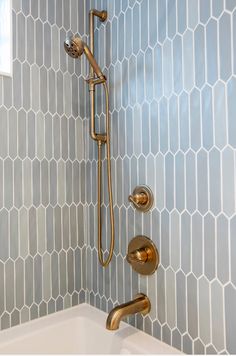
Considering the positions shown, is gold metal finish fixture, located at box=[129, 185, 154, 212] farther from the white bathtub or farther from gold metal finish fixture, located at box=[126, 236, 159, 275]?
the white bathtub

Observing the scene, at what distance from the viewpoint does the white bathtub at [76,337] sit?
1.16 m

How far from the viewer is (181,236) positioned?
108 cm

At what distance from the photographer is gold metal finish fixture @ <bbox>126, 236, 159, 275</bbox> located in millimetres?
1165

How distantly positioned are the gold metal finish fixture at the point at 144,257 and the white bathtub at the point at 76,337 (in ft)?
0.82

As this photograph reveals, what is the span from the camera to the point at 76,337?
1.35m

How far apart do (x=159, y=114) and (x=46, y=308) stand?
3.17 ft

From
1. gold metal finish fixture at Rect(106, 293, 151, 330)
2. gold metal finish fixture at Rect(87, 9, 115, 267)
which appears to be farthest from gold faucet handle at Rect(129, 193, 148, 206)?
gold metal finish fixture at Rect(106, 293, 151, 330)

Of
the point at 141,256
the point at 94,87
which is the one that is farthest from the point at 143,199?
the point at 94,87

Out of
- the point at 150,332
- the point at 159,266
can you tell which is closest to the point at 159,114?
the point at 159,266

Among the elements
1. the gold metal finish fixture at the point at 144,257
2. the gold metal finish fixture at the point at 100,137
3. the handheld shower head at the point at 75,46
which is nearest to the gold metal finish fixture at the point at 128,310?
the gold metal finish fixture at the point at 144,257

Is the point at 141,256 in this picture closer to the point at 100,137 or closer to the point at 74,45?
the point at 100,137

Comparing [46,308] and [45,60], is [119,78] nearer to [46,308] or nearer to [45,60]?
[45,60]


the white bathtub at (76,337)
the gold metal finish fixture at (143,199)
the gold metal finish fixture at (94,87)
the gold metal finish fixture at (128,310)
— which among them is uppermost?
the gold metal finish fixture at (94,87)

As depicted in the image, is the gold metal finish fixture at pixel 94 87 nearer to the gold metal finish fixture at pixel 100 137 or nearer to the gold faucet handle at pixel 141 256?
the gold metal finish fixture at pixel 100 137
